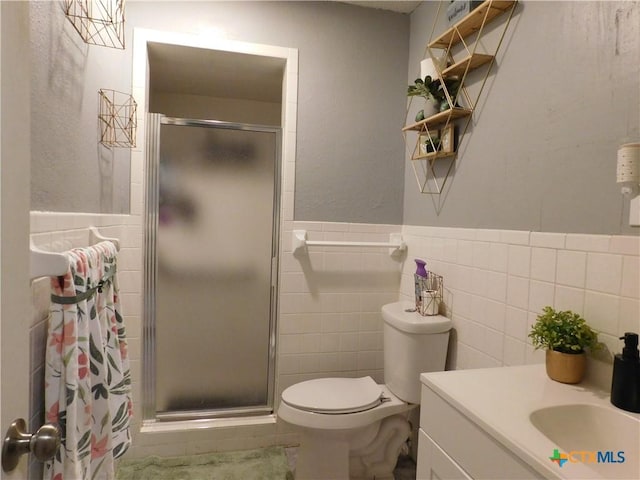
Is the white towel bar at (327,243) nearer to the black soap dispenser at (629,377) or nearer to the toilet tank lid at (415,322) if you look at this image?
the toilet tank lid at (415,322)

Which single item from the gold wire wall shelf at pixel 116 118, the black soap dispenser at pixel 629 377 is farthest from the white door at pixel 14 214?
the black soap dispenser at pixel 629 377

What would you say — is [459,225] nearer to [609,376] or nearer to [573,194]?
[573,194]

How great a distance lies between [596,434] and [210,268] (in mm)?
1729

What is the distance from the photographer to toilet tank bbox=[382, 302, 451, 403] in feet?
5.26

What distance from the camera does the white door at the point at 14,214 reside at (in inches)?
18.7

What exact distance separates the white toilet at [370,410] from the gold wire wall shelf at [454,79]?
0.70 metres

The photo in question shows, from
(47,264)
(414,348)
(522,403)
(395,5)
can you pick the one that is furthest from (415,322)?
(395,5)

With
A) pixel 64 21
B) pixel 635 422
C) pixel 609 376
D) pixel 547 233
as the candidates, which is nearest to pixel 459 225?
pixel 547 233

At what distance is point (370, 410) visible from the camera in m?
1.62

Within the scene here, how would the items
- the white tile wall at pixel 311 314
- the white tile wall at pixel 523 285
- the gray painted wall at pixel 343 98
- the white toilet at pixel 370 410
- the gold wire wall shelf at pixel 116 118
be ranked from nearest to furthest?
the white tile wall at pixel 523 285 < the gold wire wall shelf at pixel 116 118 < the white toilet at pixel 370 410 < the white tile wall at pixel 311 314 < the gray painted wall at pixel 343 98

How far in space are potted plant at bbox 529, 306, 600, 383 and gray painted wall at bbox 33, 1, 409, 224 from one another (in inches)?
48.6

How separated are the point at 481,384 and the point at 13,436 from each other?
0.97 meters

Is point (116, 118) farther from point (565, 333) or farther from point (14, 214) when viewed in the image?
point (565, 333)

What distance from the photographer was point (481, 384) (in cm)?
97
